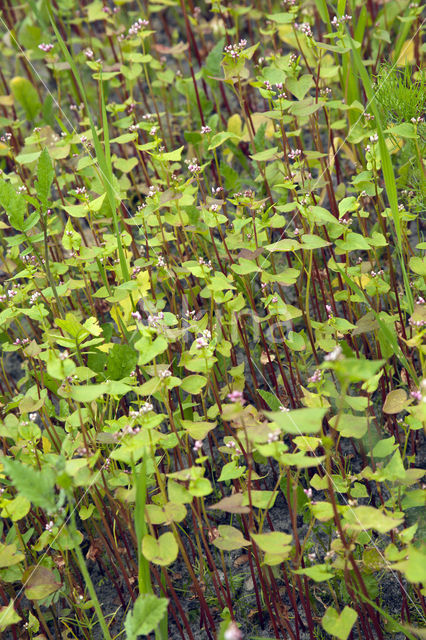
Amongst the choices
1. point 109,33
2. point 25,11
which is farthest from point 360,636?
point 25,11

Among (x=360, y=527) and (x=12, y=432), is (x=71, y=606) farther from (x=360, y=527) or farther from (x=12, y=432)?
(x=360, y=527)

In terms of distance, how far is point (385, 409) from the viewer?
125cm

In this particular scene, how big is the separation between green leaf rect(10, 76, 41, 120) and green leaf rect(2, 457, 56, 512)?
67.5 inches

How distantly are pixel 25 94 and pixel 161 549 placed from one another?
5.97ft

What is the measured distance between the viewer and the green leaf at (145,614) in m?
1.04

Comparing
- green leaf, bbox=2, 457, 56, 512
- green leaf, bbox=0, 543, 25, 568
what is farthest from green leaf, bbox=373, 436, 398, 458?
green leaf, bbox=0, 543, 25, 568

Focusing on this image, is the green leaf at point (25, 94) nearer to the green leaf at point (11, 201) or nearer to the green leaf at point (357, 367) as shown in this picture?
the green leaf at point (11, 201)

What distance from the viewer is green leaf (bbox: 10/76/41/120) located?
2.35 m

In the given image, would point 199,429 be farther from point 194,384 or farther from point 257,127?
point 257,127

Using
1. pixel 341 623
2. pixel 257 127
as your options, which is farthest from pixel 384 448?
pixel 257 127

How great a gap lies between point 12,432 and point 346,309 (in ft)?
3.02

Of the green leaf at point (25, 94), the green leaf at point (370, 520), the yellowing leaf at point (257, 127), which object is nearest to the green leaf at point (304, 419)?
the green leaf at point (370, 520)

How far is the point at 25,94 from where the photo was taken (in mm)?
2371

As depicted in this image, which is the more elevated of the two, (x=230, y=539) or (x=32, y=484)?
(x=32, y=484)
